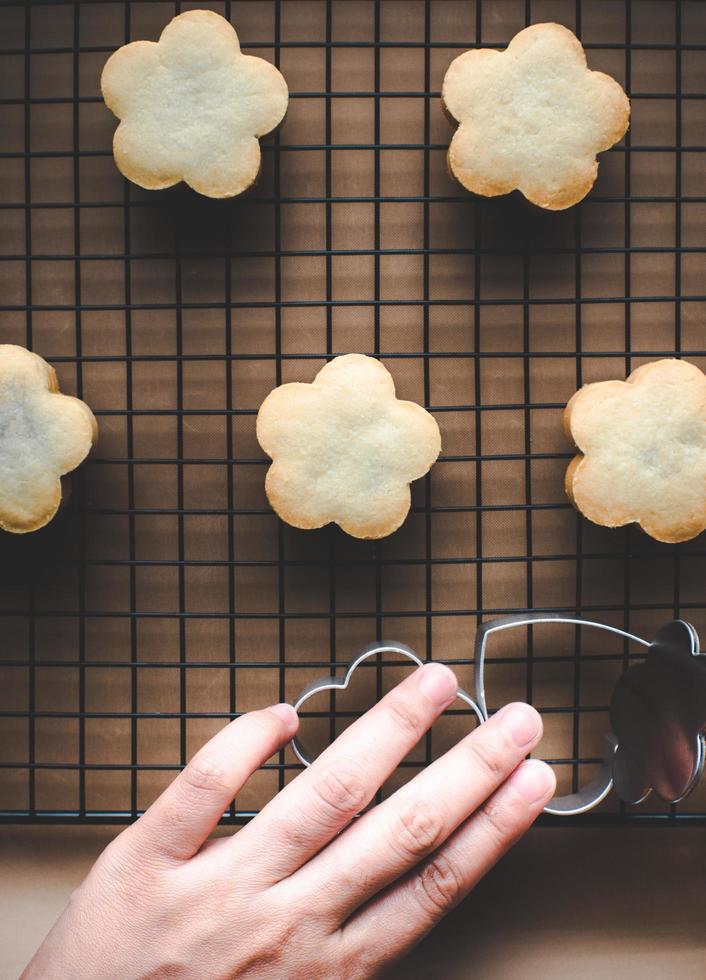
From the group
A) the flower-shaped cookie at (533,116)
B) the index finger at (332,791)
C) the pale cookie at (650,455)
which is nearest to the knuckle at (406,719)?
the index finger at (332,791)

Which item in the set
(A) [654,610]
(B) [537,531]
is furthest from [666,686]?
(B) [537,531]

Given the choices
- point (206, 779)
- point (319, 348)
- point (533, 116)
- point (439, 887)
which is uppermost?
point (533, 116)

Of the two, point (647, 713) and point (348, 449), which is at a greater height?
point (348, 449)

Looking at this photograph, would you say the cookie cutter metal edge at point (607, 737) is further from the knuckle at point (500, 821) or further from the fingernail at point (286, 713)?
the fingernail at point (286, 713)

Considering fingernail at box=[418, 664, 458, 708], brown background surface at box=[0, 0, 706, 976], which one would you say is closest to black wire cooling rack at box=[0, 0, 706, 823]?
brown background surface at box=[0, 0, 706, 976]

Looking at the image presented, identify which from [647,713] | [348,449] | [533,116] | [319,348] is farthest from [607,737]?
[533,116]

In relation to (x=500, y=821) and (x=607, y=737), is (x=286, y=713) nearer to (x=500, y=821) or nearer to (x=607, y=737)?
(x=500, y=821)

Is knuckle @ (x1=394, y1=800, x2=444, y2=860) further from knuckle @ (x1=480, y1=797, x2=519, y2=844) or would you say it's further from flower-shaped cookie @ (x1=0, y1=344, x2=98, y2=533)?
flower-shaped cookie @ (x1=0, y1=344, x2=98, y2=533)
